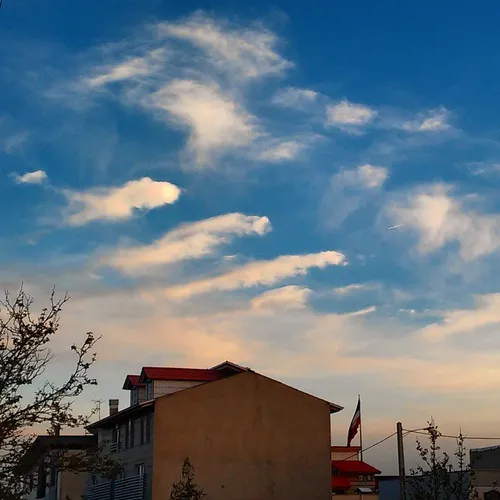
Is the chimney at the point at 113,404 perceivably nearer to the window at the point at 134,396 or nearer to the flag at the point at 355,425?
the window at the point at 134,396

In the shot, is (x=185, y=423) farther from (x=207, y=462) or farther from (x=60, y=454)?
(x=60, y=454)

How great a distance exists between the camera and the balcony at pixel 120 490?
48.2 meters

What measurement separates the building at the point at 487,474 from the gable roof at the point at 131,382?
69.4 feet

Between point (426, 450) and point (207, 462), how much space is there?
19.8 meters

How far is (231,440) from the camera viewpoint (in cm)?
4894

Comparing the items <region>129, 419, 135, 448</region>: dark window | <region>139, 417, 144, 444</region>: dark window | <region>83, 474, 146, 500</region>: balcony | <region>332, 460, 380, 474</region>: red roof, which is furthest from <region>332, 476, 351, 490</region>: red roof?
<region>139, 417, 144, 444</region>: dark window

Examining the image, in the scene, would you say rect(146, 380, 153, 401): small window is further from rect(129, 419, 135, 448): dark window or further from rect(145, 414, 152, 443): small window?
rect(145, 414, 152, 443): small window

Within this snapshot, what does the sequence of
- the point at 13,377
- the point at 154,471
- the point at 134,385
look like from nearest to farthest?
the point at 13,377
the point at 154,471
the point at 134,385

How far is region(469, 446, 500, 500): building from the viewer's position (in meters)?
44.0

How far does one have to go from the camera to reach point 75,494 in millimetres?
63125

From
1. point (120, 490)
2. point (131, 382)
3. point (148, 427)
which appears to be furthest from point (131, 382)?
point (148, 427)

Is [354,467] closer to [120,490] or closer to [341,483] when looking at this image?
[341,483]

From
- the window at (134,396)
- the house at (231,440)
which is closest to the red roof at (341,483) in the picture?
the window at (134,396)

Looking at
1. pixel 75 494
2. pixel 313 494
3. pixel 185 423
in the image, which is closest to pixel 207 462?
pixel 185 423
